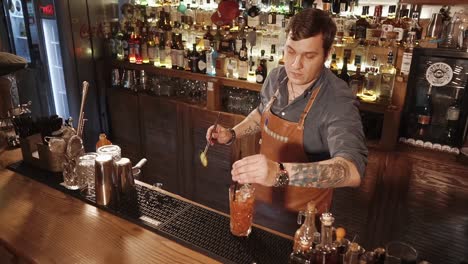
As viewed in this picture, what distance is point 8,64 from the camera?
7.79 ft

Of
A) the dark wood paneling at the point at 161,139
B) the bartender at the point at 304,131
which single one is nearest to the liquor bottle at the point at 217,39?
the dark wood paneling at the point at 161,139

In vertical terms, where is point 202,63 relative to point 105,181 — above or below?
above

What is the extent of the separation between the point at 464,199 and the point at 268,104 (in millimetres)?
1480

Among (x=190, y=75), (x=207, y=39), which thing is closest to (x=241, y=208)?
(x=190, y=75)

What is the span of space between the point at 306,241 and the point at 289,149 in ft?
2.16

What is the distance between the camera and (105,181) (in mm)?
1614

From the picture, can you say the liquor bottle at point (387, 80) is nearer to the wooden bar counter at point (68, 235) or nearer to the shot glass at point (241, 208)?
the shot glass at point (241, 208)

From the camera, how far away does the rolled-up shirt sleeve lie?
140cm

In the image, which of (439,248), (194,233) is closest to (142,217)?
(194,233)

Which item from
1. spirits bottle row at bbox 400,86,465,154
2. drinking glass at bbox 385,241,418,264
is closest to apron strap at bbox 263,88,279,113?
drinking glass at bbox 385,241,418,264

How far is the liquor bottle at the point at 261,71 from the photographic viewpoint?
3121mm

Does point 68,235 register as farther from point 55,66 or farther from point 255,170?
point 55,66

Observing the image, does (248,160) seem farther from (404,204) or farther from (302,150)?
(404,204)

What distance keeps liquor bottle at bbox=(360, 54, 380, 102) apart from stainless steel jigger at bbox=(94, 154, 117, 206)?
1871mm
